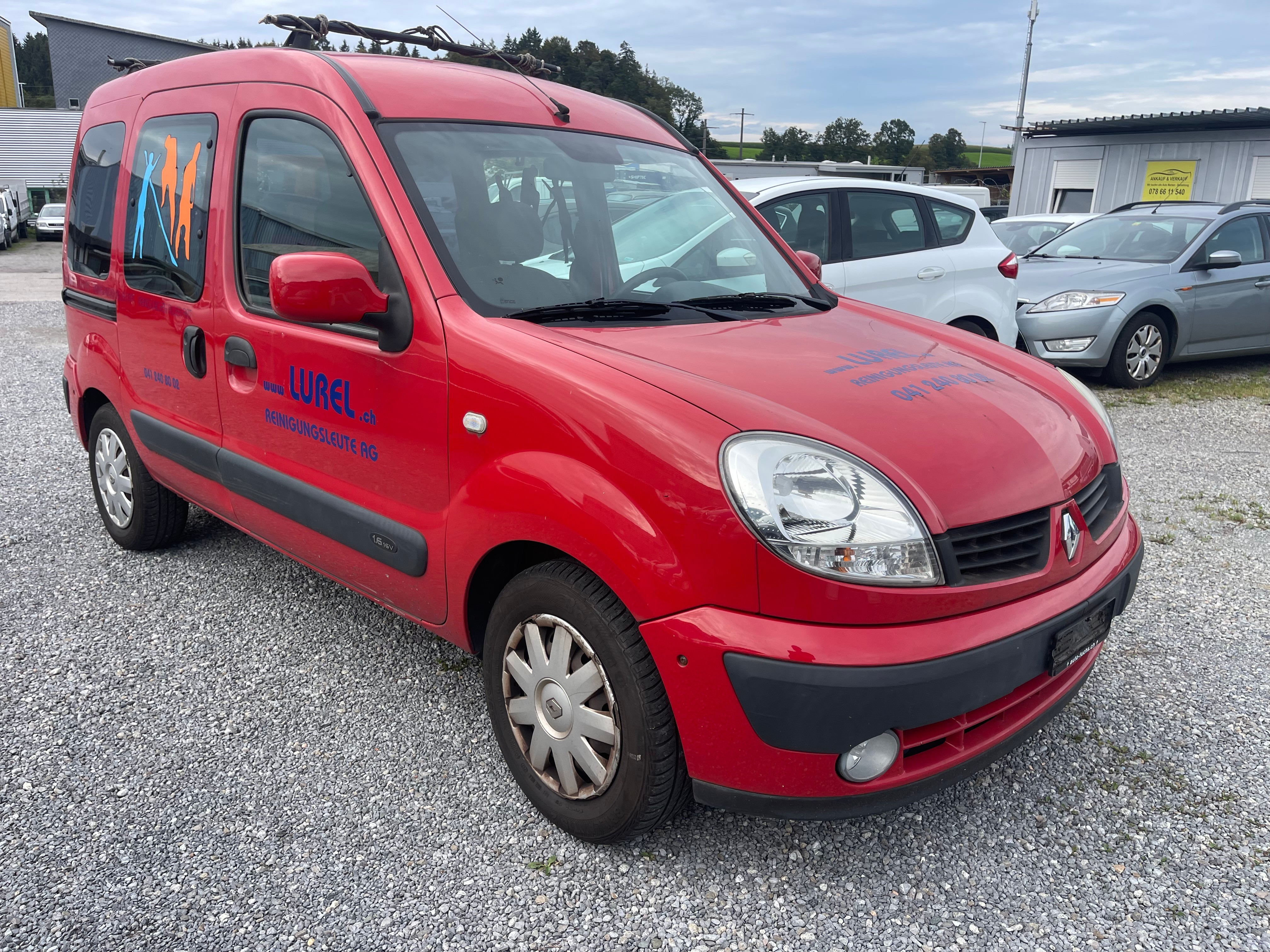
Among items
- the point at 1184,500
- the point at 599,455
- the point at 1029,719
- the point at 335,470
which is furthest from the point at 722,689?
the point at 1184,500

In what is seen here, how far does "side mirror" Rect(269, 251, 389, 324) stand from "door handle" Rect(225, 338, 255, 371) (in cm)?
65

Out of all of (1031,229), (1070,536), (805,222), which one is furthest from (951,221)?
(1031,229)

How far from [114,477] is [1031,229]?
1166cm

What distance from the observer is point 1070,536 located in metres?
2.16

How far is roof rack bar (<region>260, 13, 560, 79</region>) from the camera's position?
3.27 metres

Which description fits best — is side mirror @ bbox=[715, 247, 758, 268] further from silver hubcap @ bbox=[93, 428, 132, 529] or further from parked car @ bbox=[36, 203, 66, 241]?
parked car @ bbox=[36, 203, 66, 241]

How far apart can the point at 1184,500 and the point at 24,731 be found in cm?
543

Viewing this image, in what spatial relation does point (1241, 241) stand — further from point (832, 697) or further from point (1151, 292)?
point (832, 697)

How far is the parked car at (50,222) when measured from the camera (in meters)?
31.2

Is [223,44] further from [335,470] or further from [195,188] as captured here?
[335,470]

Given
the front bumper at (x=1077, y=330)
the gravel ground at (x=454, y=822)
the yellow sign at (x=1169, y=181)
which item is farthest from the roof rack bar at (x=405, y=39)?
the yellow sign at (x=1169, y=181)

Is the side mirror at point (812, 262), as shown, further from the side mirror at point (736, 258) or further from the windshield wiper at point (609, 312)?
the windshield wiper at point (609, 312)

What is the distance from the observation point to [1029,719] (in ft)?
7.10

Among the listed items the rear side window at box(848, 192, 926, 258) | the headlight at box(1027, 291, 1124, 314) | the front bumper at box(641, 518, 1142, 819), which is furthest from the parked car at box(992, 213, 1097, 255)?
the front bumper at box(641, 518, 1142, 819)
